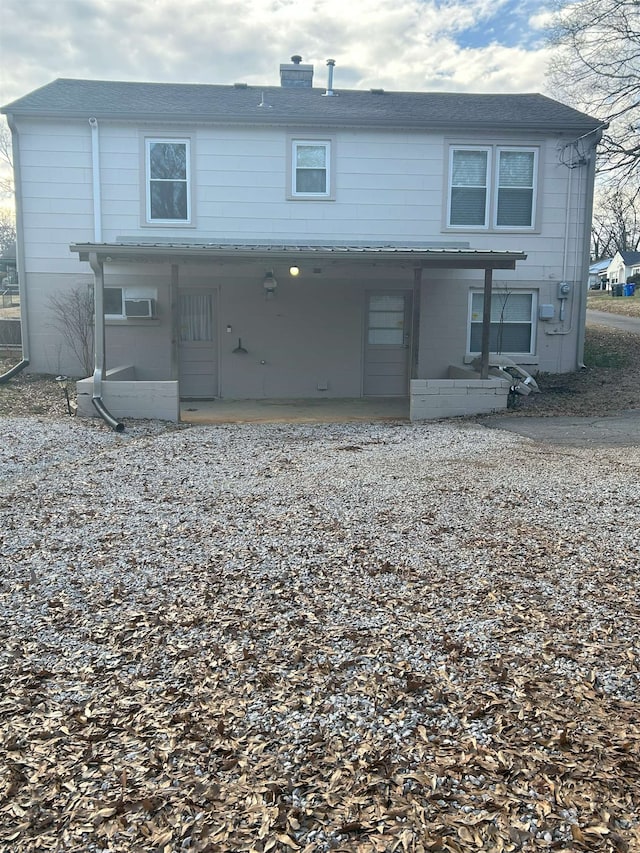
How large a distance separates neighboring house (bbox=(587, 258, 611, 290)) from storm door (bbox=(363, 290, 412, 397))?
44133 mm

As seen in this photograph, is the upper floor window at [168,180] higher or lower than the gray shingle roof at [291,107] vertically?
lower

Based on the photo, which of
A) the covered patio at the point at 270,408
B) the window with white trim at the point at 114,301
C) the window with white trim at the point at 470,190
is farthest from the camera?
the window with white trim at the point at 470,190

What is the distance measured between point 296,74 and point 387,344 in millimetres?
6309

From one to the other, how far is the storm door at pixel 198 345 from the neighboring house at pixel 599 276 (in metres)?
46.0

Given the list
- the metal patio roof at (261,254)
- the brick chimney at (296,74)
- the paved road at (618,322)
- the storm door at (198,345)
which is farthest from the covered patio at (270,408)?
the paved road at (618,322)

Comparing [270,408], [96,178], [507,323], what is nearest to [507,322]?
[507,323]

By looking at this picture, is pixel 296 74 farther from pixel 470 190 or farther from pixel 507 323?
pixel 507 323

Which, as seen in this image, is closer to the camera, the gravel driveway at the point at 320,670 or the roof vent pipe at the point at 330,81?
the gravel driveway at the point at 320,670

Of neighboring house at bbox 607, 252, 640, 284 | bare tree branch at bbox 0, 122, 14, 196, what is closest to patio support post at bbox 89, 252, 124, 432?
bare tree branch at bbox 0, 122, 14, 196

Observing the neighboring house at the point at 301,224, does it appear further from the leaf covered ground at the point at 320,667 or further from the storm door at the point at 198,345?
the leaf covered ground at the point at 320,667

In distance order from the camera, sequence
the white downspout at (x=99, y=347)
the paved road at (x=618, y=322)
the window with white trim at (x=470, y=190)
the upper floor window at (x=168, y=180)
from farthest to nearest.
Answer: the paved road at (x=618, y=322), the window with white trim at (x=470, y=190), the upper floor window at (x=168, y=180), the white downspout at (x=99, y=347)

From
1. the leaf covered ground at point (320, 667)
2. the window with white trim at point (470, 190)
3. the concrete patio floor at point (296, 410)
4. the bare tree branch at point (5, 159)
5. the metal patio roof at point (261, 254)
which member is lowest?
the concrete patio floor at point (296, 410)

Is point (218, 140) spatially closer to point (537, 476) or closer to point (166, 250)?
point (166, 250)

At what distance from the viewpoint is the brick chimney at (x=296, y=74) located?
548 inches
